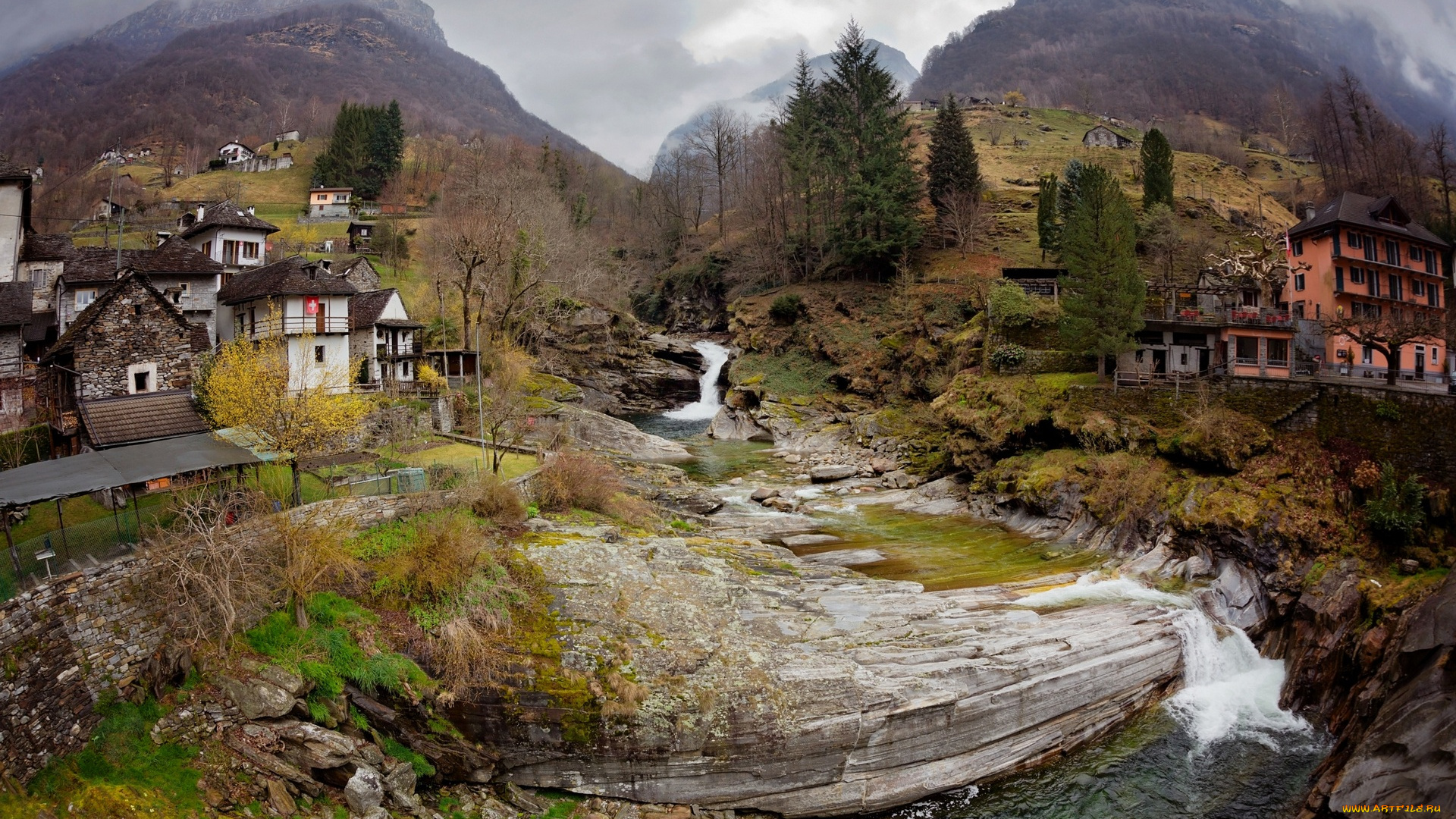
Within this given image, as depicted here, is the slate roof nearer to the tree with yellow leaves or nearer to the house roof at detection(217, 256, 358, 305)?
the house roof at detection(217, 256, 358, 305)

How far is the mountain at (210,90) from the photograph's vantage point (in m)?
110

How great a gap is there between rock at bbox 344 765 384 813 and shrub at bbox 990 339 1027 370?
111 feet

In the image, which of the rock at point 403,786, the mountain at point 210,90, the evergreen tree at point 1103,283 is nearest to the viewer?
the rock at point 403,786

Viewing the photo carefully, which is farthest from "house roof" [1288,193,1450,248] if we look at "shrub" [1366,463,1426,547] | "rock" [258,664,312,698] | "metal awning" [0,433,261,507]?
"metal awning" [0,433,261,507]

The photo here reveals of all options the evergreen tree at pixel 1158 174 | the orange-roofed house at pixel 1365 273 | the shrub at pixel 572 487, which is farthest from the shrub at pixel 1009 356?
the evergreen tree at pixel 1158 174

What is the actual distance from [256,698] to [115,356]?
19.6m

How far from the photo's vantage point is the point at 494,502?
802 inches

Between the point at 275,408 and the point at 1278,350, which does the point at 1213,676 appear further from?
the point at 275,408

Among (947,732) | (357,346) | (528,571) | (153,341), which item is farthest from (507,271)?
(947,732)

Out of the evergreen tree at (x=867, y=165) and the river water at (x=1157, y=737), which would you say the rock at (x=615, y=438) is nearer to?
the river water at (x=1157, y=737)

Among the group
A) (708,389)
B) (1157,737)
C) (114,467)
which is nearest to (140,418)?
(114,467)

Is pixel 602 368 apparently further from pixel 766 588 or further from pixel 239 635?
pixel 239 635

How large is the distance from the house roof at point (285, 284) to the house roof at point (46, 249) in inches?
245

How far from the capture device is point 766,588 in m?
19.3
